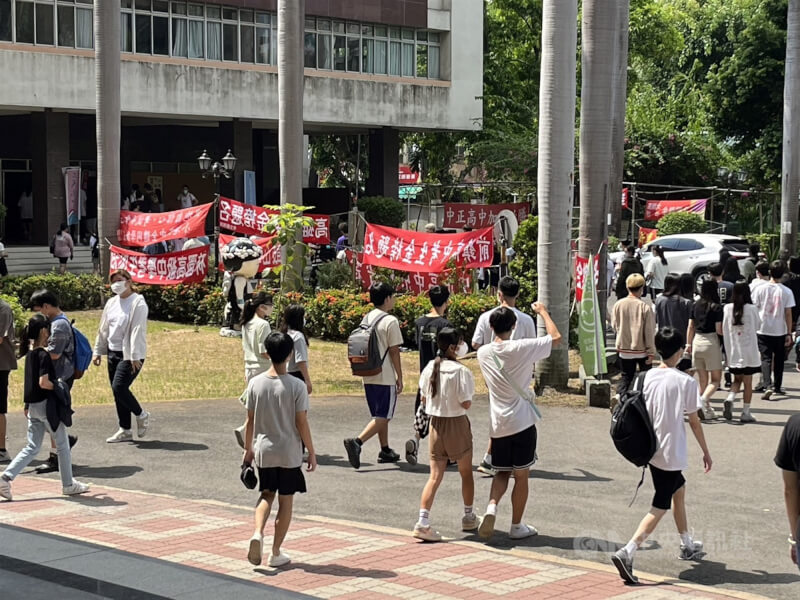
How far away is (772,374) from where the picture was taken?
53.3ft

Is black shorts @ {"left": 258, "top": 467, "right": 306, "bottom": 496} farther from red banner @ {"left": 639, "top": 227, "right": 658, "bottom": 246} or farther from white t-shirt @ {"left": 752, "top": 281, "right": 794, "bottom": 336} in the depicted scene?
red banner @ {"left": 639, "top": 227, "right": 658, "bottom": 246}

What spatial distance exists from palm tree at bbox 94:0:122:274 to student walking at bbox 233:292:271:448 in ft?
53.6

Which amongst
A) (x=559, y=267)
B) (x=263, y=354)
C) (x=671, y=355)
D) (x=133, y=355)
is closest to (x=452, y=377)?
(x=671, y=355)

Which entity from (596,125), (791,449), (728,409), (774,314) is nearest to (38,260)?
(596,125)

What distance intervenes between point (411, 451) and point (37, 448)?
134 inches

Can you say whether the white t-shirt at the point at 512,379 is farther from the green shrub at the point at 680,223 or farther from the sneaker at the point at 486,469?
the green shrub at the point at 680,223

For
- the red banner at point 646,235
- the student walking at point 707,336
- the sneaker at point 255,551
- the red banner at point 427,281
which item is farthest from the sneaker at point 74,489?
the red banner at point 646,235

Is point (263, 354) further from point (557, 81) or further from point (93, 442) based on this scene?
point (557, 81)

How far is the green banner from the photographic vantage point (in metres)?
15.8

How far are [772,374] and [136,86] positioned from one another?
25834 mm

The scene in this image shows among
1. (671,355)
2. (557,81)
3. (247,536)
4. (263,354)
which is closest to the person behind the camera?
(671,355)

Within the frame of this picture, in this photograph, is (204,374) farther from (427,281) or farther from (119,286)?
(119,286)

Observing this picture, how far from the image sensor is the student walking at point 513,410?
28.9 feet

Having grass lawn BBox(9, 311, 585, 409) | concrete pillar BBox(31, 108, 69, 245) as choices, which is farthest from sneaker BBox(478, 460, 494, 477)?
concrete pillar BBox(31, 108, 69, 245)
